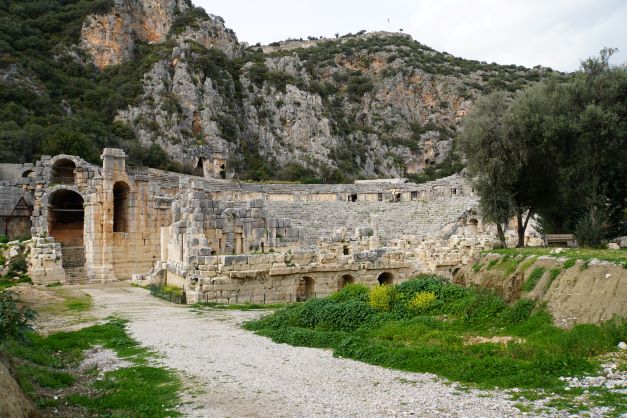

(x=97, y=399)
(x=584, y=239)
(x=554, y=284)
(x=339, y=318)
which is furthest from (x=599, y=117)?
(x=97, y=399)

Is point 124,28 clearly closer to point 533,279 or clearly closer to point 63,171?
point 63,171

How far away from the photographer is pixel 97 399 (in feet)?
25.1

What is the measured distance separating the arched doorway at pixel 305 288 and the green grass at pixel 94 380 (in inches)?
340

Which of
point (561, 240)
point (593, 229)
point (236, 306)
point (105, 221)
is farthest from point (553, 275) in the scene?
→ point (105, 221)

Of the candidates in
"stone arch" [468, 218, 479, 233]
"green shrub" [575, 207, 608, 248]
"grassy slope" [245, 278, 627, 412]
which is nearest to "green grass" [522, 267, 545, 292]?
"grassy slope" [245, 278, 627, 412]

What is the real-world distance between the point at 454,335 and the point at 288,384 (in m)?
3.97

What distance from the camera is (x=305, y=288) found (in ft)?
66.2

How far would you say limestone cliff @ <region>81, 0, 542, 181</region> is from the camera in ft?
212

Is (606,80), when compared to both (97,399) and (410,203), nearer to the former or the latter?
(97,399)

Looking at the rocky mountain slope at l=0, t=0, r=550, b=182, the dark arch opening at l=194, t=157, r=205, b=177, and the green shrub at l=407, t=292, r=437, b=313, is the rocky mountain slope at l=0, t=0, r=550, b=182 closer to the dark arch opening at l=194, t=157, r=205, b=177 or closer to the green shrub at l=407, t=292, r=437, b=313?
the dark arch opening at l=194, t=157, r=205, b=177

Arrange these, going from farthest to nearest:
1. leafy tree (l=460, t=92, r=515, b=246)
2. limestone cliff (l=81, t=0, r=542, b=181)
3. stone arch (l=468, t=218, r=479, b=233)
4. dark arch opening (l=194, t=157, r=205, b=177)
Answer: limestone cliff (l=81, t=0, r=542, b=181)
dark arch opening (l=194, t=157, r=205, b=177)
stone arch (l=468, t=218, r=479, b=233)
leafy tree (l=460, t=92, r=515, b=246)

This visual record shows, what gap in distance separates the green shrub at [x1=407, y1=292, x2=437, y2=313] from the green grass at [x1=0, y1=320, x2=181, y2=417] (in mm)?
6035

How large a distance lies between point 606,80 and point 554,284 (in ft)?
32.9

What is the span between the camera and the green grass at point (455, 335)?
786 cm
